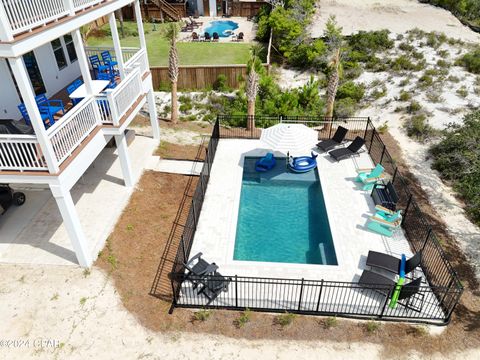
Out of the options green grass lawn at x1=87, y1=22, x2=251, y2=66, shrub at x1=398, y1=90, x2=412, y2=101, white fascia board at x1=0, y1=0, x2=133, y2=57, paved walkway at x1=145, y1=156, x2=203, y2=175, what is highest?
white fascia board at x1=0, y1=0, x2=133, y2=57

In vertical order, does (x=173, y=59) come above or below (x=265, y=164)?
above

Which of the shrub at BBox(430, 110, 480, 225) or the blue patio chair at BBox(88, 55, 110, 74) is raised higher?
the blue patio chair at BBox(88, 55, 110, 74)

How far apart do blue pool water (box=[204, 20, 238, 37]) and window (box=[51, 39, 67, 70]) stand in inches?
1006

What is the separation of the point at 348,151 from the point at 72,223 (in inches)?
545

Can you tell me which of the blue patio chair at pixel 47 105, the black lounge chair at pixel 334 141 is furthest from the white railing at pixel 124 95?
the black lounge chair at pixel 334 141

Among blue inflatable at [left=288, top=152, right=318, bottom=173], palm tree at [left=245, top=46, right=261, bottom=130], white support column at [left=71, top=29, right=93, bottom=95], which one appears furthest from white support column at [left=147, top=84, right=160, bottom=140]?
blue inflatable at [left=288, top=152, right=318, bottom=173]

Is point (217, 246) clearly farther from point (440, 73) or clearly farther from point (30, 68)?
point (440, 73)

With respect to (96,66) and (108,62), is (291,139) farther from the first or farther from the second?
(96,66)

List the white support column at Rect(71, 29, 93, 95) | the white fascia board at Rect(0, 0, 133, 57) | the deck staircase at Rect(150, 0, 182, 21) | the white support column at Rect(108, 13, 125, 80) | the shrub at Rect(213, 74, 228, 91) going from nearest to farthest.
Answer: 1. the white fascia board at Rect(0, 0, 133, 57)
2. the white support column at Rect(71, 29, 93, 95)
3. the white support column at Rect(108, 13, 125, 80)
4. the shrub at Rect(213, 74, 228, 91)
5. the deck staircase at Rect(150, 0, 182, 21)

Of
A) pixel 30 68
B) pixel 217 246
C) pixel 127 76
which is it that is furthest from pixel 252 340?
pixel 30 68

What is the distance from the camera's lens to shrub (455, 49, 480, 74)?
26.3 meters

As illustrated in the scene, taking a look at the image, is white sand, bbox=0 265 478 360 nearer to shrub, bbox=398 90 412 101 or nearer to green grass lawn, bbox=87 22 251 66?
shrub, bbox=398 90 412 101

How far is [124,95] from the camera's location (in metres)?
14.3

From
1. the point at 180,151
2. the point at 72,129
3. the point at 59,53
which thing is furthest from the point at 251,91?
the point at 72,129
